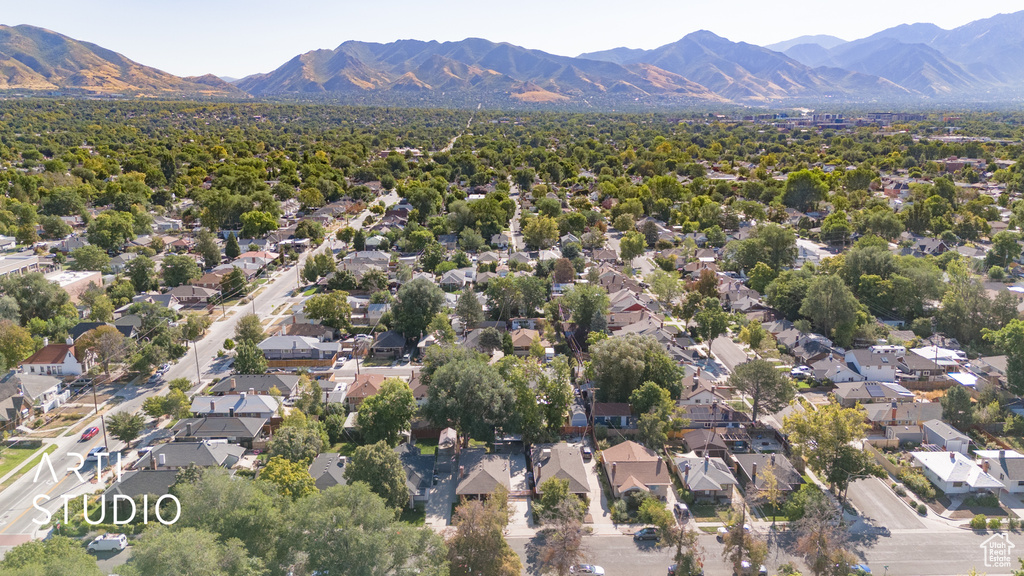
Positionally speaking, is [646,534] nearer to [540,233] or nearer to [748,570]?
[748,570]

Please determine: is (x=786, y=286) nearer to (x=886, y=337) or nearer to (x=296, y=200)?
(x=886, y=337)

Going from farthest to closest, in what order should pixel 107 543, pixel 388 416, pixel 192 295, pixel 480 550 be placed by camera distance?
pixel 192 295
pixel 388 416
pixel 107 543
pixel 480 550

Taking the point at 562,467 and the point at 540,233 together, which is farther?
the point at 540,233

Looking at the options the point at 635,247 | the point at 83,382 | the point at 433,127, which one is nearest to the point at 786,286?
the point at 635,247

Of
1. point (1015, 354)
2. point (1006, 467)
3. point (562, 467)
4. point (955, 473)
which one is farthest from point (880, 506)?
point (1015, 354)

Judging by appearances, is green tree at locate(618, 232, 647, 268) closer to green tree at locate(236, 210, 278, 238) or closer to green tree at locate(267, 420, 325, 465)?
green tree at locate(236, 210, 278, 238)

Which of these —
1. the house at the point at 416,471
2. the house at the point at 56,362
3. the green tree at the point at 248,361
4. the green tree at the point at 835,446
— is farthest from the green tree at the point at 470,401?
the house at the point at 56,362

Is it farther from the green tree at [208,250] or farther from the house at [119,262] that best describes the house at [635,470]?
the house at [119,262]
